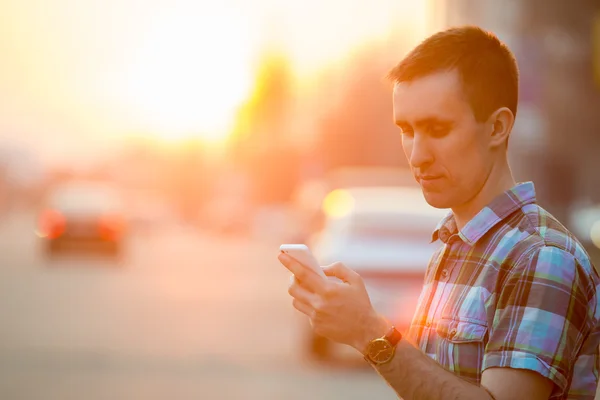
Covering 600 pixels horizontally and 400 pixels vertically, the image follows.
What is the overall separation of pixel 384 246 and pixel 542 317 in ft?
29.4

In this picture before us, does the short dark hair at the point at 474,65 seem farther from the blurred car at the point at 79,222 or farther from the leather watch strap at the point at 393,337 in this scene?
the blurred car at the point at 79,222

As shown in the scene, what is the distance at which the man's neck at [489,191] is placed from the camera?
269 centimetres

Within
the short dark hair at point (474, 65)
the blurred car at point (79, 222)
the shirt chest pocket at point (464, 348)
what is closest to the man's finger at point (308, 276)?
the shirt chest pocket at point (464, 348)

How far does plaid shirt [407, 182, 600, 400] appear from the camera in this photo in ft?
7.74

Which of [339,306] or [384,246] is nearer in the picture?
[339,306]

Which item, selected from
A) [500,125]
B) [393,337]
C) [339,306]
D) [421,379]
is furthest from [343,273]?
[500,125]

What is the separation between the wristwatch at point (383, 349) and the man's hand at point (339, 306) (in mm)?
17

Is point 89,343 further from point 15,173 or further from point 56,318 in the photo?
point 15,173

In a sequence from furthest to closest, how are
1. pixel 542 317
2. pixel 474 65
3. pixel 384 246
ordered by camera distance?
pixel 384 246, pixel 474 65, pixel 542 317

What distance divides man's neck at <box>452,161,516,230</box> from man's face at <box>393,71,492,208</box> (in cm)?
2

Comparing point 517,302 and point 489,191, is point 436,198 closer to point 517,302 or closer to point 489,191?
point 489,191

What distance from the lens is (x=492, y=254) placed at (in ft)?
8.25

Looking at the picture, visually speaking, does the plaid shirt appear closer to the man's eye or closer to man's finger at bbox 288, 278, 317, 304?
the man's eye

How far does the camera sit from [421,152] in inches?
105
